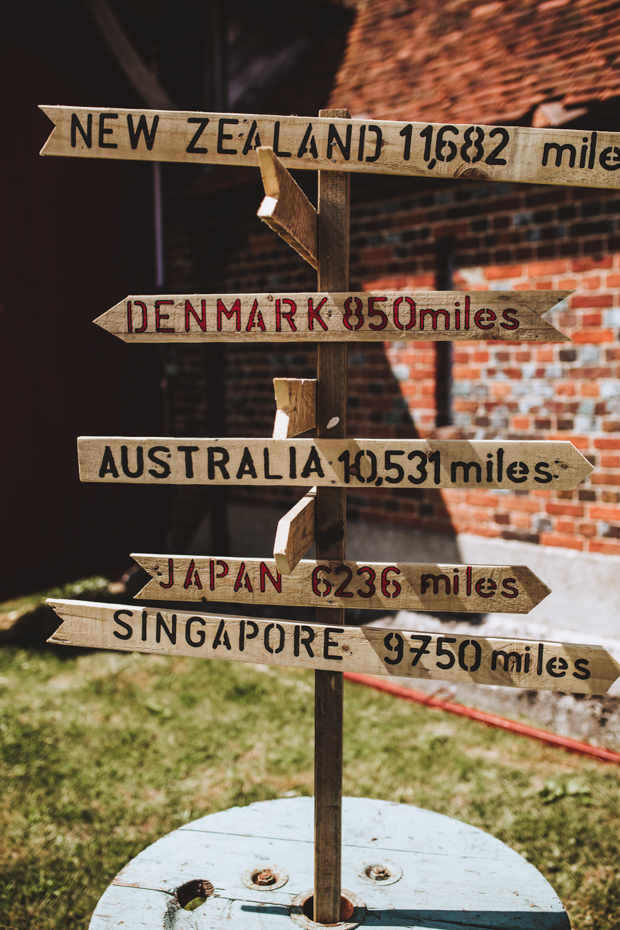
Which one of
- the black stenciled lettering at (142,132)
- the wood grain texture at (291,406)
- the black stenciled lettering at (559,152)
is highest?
the black stenciled lettering at (142,132)

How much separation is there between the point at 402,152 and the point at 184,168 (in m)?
5.77

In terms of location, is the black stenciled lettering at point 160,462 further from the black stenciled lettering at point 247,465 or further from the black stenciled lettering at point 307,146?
the black stenciled lettering at point 307,146

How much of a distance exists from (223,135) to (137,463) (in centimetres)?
83

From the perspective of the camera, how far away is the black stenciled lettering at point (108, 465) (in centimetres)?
175

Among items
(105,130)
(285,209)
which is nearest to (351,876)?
(285,209)

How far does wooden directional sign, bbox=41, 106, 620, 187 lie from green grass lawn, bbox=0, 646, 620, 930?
2.64 meters

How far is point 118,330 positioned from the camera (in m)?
1.71

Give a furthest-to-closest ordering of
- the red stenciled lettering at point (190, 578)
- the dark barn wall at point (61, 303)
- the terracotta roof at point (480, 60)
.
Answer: the dark barn wall at point (61, 303) → the terracotta roof at point (480, 60) → the red stenciled lettering at point (190, 578)

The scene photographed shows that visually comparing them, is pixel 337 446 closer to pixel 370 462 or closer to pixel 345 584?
pixel 370 462

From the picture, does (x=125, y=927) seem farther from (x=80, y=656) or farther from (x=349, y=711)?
(x=80, y=656)

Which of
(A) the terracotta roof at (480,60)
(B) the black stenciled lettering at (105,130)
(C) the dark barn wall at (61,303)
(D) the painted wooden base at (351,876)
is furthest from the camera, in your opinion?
(C) the dark barn wall at (61,303)

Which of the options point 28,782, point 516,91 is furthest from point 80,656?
point 516,91

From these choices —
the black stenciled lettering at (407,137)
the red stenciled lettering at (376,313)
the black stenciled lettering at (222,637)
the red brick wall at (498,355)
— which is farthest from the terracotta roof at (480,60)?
the black stenciled lettering at (222,637)

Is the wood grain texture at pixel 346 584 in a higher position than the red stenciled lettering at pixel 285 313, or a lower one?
lower
